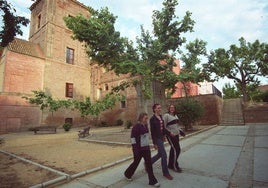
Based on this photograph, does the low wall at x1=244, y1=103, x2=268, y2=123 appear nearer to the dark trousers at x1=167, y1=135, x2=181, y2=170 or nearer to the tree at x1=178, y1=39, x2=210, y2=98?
the tree at x1=178, y1=39, x2=210, y2=98

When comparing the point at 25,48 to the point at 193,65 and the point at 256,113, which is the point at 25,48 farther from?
the point at 256,113

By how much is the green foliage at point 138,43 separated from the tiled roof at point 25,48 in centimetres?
1404

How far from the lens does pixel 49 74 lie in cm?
2127

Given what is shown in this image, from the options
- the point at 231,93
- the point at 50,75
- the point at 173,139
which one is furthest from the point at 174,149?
the point at 231,93

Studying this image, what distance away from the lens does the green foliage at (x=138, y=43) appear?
27.4ft

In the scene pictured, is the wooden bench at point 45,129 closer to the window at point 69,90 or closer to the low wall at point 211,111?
the window at point 69,90

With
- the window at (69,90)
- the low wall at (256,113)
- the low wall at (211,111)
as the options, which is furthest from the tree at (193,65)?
the window at (69,90)

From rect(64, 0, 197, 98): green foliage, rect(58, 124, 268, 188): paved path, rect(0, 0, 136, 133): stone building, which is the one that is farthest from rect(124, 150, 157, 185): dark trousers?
rect(0, 0, 136, 133): stone building

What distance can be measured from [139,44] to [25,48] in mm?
16717

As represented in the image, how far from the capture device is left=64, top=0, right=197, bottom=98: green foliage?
27.4ft

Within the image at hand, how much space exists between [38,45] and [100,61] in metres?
17.0

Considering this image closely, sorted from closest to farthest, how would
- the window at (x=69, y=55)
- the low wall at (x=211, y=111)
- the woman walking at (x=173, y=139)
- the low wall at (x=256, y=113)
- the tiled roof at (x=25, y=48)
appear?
the woman walking at (x=173, y=139) < the low wall at (x=211, y=111) < the low wall at (x=256, y=113) < the tiled roof at (x=25, y=48) < the window at (x=69, y=55)

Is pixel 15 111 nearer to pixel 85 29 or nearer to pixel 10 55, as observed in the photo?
pixel 10 55

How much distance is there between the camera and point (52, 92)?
21.3 m
